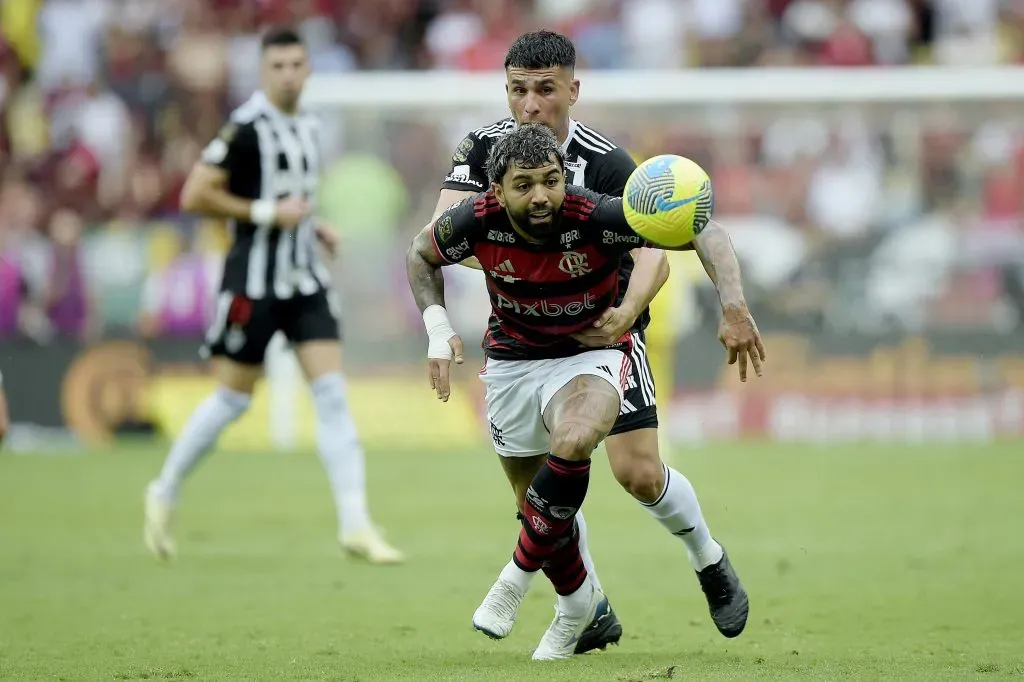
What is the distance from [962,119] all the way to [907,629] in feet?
36.4

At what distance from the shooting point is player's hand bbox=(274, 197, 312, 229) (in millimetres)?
9922

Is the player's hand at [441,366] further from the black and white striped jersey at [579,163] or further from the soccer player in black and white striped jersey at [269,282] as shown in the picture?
the soccer player in black and white striped jersey at [269,282]

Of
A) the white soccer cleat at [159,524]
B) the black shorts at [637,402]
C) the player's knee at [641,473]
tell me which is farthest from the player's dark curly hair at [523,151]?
the white soccer cleat at [159,524]

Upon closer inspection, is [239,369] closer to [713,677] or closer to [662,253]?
[662,253]

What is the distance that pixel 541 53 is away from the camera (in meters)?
6.66

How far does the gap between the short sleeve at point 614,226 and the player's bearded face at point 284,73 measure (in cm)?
424

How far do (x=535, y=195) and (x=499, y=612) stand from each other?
64.5 inches

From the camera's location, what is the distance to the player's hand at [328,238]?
33.8 feet

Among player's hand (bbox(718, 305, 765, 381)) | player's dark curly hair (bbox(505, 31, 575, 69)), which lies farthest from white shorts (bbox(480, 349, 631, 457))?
player's dark curly hair (bbox(505, 31, 575, 69))

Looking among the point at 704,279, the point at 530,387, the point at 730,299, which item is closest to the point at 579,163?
the point at 530,387

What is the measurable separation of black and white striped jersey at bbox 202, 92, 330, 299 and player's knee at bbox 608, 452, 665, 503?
391 cm

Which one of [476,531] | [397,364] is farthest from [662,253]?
[397,364]

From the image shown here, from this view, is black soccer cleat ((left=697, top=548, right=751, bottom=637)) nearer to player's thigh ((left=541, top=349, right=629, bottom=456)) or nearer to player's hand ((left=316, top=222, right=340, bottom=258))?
player's thigh ((left=541, top=349, right=629, bottom=456))

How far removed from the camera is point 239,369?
982cm
